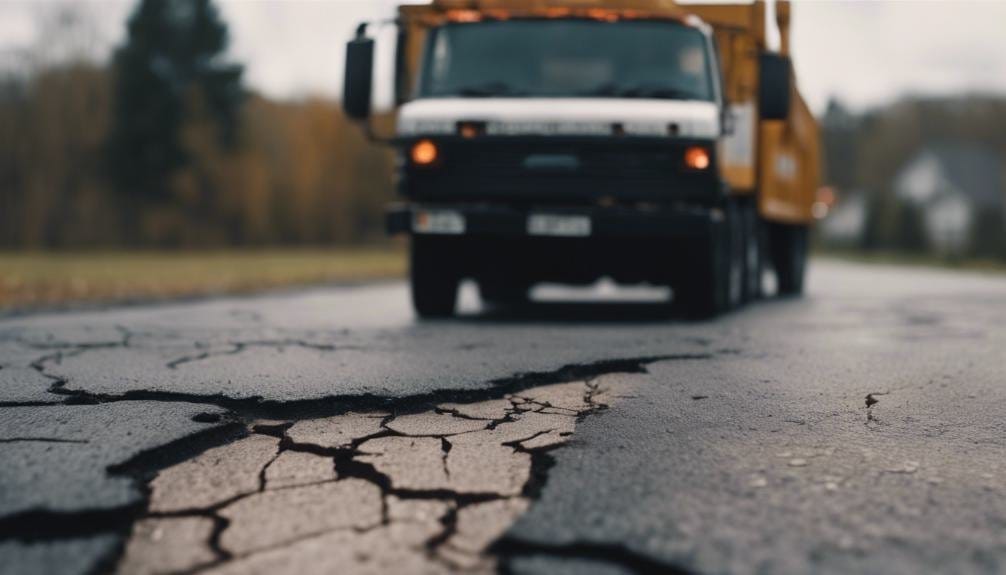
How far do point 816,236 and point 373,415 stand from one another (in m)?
71.1

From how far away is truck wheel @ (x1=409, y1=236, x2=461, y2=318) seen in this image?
28.6 feet

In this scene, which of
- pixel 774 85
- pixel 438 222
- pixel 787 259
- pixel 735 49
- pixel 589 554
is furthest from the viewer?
pixel 787 259

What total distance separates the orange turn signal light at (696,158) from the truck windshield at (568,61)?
0.48 m

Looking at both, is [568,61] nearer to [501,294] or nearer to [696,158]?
[696,158]

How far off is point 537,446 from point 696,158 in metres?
4.84

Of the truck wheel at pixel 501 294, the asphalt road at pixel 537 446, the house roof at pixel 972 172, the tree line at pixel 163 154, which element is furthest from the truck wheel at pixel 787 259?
the house roof at pixel 972 172

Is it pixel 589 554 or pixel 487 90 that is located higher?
pixel 487 90

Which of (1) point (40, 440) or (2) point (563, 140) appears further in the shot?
(2) point (563, 140)

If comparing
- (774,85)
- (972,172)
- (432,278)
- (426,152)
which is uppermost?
(972,172)

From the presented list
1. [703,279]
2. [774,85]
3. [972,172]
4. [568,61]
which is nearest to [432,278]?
[568,61]

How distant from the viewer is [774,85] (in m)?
8.62

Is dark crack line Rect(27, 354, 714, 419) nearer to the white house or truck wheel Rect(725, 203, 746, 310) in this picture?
truck wheel Rect(725, 203, 746, 310)

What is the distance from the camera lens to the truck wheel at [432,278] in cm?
872

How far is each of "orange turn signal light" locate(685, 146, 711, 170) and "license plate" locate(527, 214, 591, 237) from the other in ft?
2.69
